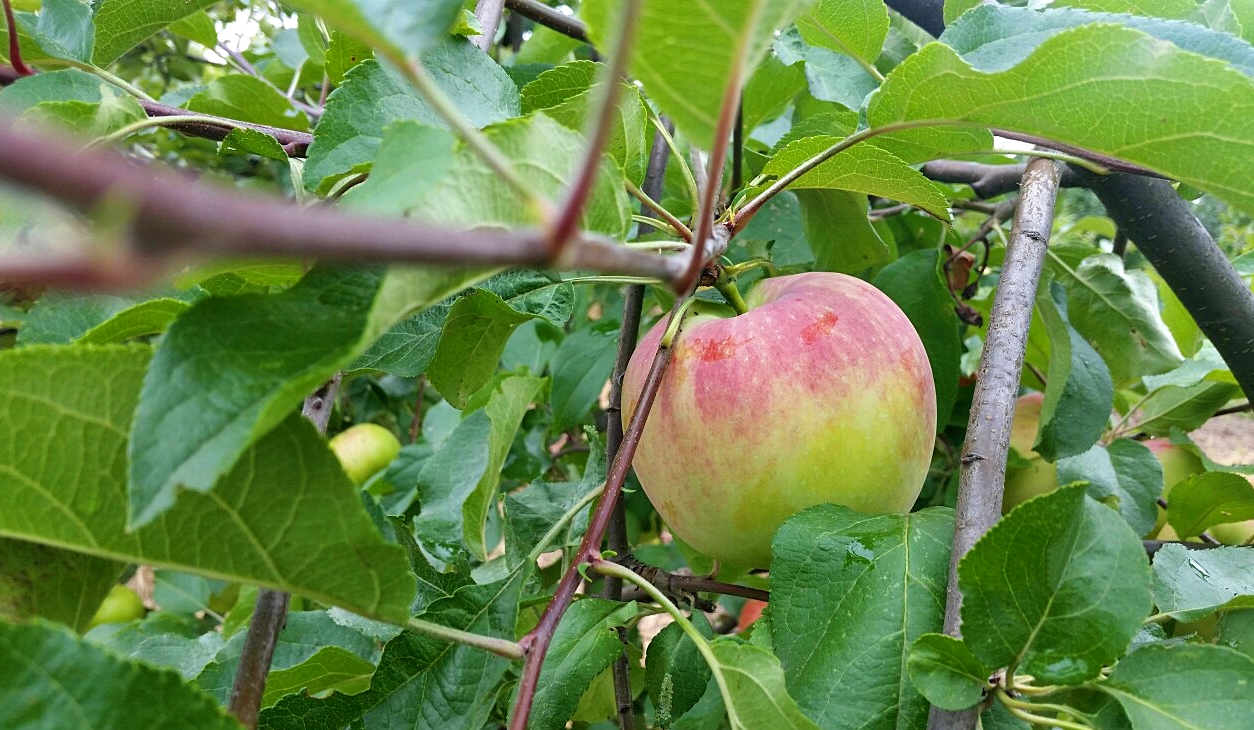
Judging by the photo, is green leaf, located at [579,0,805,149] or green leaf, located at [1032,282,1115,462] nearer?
green leaf, located at [579,0,805,149]

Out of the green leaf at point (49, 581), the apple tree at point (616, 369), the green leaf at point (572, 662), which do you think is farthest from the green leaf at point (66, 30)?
the green leaf at point (572, 662)

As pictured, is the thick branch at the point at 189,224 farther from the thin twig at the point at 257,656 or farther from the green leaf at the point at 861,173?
the green leaf at the point at 861,173

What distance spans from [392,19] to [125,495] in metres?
0.21

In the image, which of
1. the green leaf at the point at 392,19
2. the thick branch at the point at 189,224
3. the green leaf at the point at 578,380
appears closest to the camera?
the thick branch at the point at 189,224

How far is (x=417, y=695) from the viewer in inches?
18.7

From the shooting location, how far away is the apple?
0.50 m

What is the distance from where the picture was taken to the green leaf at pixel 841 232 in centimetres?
72

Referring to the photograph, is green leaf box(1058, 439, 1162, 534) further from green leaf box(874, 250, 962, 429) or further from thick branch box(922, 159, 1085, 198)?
thick branch box(922, 159, 1085, 198)

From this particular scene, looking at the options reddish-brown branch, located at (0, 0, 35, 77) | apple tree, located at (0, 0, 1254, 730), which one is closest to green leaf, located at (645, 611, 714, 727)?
apple tree, located at (0, 0, 1254, 730)

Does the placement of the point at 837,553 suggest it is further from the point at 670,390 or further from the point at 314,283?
the point at 314,283

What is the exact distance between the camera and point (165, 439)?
261 mm

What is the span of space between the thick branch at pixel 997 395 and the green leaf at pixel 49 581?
16.2 inches

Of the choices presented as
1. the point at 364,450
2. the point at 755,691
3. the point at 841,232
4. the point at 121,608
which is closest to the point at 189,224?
the point at 755,691

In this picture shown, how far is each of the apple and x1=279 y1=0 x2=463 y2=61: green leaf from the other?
0.30 metres
